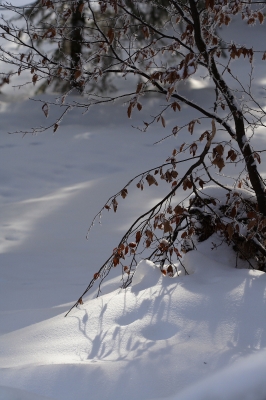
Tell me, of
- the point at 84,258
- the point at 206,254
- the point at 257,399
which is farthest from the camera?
the point at 84,258

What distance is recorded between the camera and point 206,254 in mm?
3068

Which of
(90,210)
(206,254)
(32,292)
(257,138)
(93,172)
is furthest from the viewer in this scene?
(257,138)

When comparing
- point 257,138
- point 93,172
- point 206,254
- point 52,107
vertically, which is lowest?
point 206,254

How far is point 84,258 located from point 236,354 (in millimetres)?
2729

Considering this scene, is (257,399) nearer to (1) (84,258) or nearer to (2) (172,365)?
(2) (172,365)

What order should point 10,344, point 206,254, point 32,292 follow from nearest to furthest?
point 10,344, point 206,254, point 32,292

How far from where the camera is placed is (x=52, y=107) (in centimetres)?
988

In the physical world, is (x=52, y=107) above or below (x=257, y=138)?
above

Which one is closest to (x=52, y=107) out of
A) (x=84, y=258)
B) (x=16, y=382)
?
(x=84, y=258)

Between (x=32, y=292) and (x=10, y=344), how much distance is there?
4.47 feet

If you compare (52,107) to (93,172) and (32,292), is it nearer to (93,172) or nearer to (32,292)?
(93,172)

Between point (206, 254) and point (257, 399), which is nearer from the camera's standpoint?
point (257, 399)

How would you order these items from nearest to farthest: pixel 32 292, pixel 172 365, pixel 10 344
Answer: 1. pixel 172 365
2. pixel 10 344
3. pixel 32 292

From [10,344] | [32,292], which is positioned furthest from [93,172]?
[10,344]
